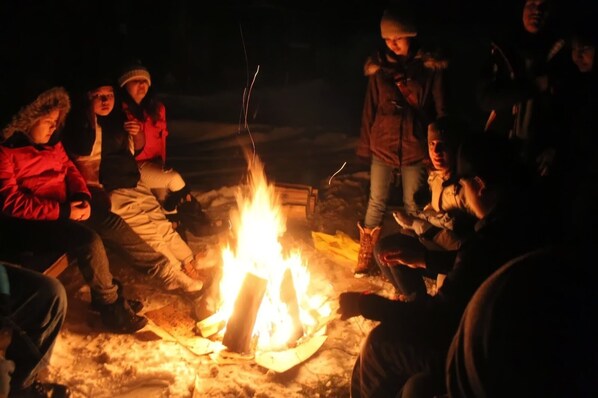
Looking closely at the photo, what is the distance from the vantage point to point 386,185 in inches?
210

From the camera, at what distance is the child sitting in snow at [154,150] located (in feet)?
16.6

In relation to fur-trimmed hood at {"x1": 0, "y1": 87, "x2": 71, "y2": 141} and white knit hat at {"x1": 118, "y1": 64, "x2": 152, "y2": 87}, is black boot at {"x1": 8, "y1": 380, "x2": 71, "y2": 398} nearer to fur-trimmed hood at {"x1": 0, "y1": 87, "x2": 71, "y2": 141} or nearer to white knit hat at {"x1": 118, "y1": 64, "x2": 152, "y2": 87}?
fur-trimmed hood at {"x1": 0, "y1": 87, "x2": 71, "y2": 141}

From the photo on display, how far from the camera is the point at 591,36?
13.4 feet

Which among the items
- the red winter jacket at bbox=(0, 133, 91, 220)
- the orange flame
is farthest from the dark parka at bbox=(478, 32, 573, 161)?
the red winter jacket at bbox=(0, 133, 91, 220)

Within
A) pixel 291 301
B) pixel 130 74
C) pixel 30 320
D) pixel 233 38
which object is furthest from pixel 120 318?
pixel 233 38

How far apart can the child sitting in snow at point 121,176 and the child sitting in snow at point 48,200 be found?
332 mm

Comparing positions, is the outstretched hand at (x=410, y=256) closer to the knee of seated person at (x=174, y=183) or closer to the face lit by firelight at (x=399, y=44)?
the face lit by firelight at (x=399, y=44)

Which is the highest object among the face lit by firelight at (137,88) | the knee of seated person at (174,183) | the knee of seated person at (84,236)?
the face lit by firelight at (137,88)

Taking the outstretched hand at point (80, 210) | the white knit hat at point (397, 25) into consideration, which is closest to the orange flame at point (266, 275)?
the outstretched hand at point (80, 210)

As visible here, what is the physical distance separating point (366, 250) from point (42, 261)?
3.15 metres

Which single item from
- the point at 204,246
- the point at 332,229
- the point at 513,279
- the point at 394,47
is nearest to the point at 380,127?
the point at 394,47

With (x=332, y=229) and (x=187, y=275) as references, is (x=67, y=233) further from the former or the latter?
(x=332, y=229)

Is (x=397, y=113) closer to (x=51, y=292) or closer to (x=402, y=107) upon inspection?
(x=402, y=107)

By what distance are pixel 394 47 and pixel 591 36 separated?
1701 millimetres
